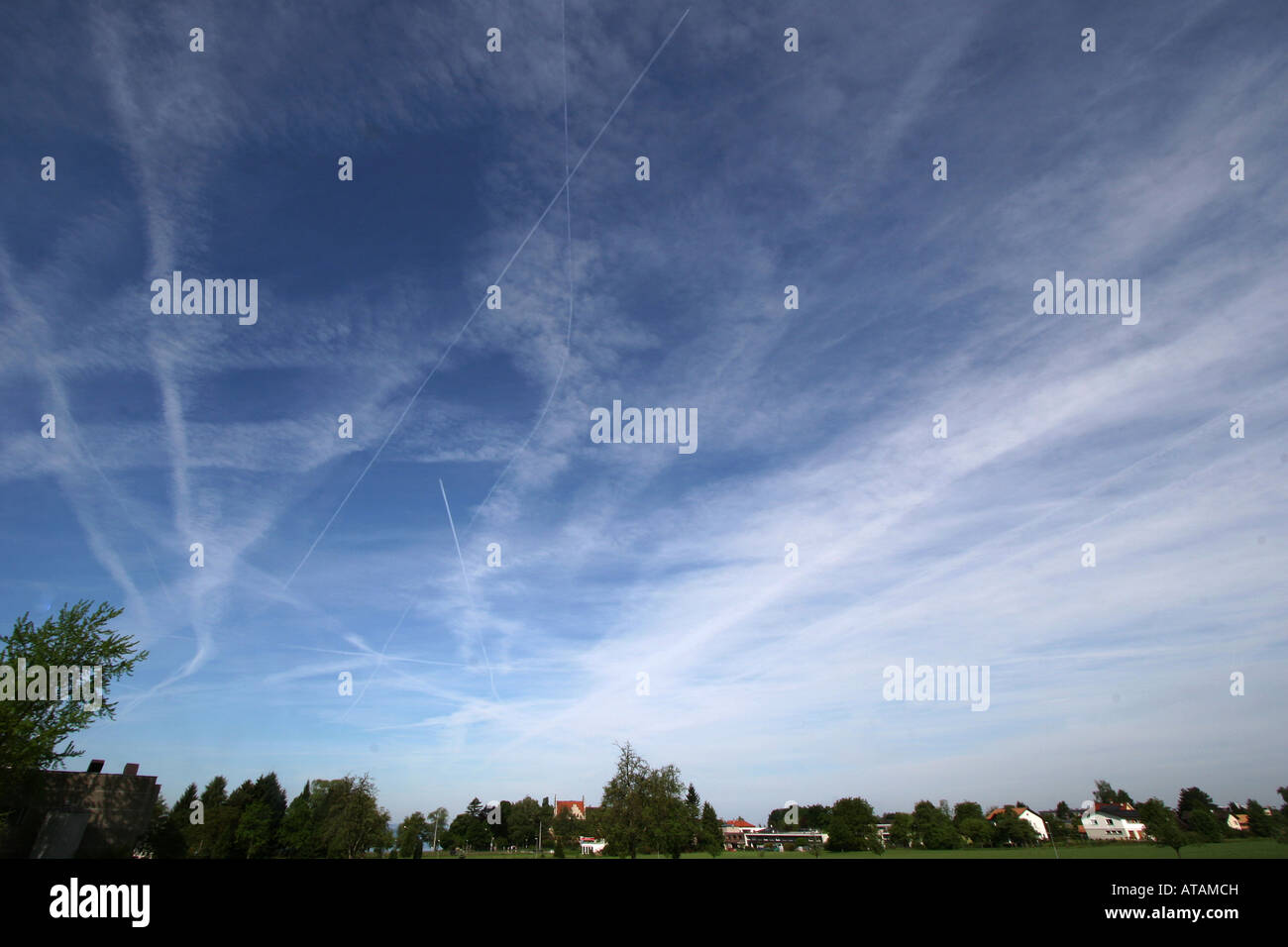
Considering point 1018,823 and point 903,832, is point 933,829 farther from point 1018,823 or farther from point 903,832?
point 1018,823

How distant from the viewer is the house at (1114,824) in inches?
5620

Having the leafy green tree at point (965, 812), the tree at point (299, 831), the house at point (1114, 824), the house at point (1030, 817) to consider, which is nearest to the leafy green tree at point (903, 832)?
the leafy green tree at point (965, 812)

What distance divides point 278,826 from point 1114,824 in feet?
660

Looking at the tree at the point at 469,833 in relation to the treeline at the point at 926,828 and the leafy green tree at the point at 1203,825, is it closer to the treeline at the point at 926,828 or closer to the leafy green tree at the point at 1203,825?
the treeline at the point at 926,828

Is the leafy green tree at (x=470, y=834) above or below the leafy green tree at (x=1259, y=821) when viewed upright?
below

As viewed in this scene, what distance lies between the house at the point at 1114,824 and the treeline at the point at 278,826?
559 ft

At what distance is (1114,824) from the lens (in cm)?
15288

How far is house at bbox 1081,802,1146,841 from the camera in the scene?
14275cm
